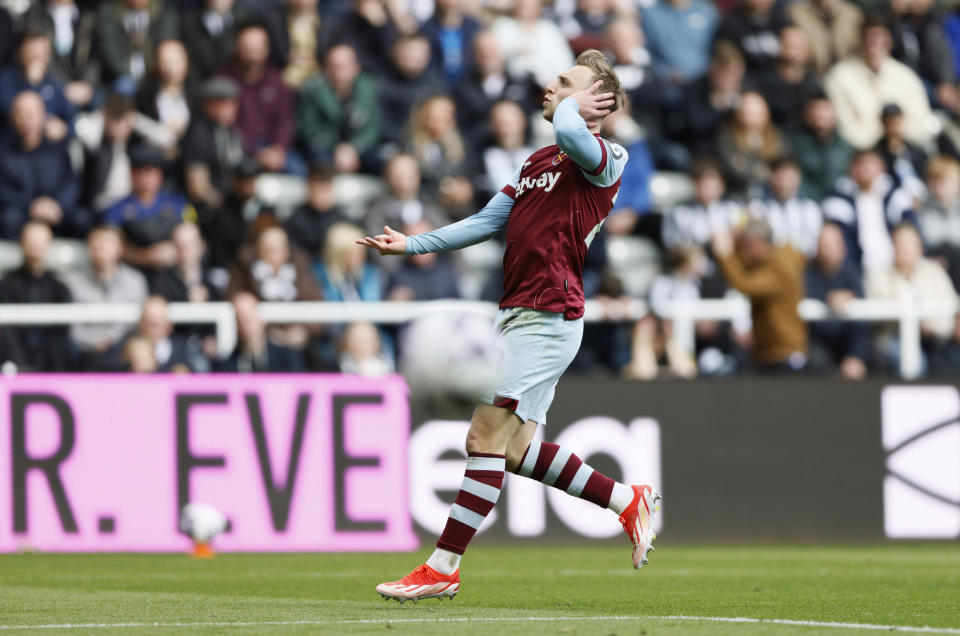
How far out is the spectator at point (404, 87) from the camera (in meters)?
14.9

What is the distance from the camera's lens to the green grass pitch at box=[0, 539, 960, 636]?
20.7 ft

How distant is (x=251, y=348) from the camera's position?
12.4 metres

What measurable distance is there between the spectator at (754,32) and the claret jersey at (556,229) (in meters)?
9.80

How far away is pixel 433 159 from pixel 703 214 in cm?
238

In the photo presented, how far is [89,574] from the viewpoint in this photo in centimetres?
975

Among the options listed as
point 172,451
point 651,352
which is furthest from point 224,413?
point 651,352

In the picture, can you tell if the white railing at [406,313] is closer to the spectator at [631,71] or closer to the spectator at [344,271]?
the spectator at [344,271]

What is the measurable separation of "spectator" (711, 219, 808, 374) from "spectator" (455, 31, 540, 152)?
2893mm

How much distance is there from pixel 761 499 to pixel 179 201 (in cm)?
519

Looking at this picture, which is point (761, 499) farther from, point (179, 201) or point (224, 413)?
point (179, 201)

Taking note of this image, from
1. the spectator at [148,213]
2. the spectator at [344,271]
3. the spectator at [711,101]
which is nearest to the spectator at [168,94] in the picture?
the spectator at [148,213]

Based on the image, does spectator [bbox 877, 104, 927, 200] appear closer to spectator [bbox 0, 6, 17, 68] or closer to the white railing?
the white railing

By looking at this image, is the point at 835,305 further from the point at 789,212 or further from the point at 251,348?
the point at 251,348

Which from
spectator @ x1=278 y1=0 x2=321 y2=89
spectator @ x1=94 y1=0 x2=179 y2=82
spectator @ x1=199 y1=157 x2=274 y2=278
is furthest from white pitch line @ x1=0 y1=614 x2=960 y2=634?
spectator @ x1=278 y1=0 x2=321 y2=89
